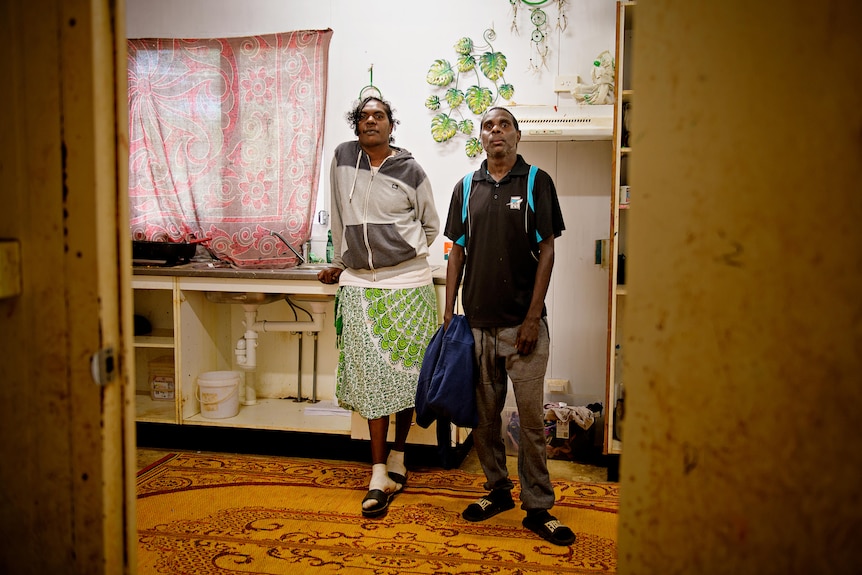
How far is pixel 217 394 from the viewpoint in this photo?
3299mm

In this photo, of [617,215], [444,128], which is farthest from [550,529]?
[444,128]

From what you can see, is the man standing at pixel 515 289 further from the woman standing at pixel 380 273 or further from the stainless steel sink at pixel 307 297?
the stainless steel sink at pixel 307 297

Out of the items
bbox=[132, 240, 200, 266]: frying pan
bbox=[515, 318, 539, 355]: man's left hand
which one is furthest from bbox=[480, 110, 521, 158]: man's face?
bbox=[132, 240, 200, 266]: frying pan

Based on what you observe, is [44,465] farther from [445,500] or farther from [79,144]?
[445,500]

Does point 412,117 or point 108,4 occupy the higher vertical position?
point 412,117

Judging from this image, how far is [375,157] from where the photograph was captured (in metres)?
2.76

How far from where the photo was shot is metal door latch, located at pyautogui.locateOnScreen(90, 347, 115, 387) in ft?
3.22

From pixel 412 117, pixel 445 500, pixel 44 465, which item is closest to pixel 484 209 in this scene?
pixel 445 500

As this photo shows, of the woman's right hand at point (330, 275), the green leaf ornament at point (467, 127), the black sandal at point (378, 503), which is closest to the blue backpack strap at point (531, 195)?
the woman's right hand at point (330, 275)

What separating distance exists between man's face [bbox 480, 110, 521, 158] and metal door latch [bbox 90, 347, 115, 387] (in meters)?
1.67

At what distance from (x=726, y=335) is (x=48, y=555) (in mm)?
1090

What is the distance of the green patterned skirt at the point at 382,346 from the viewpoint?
2721 mm

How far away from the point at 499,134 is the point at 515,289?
579 millimetres

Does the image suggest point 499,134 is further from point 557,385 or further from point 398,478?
point 557,385
